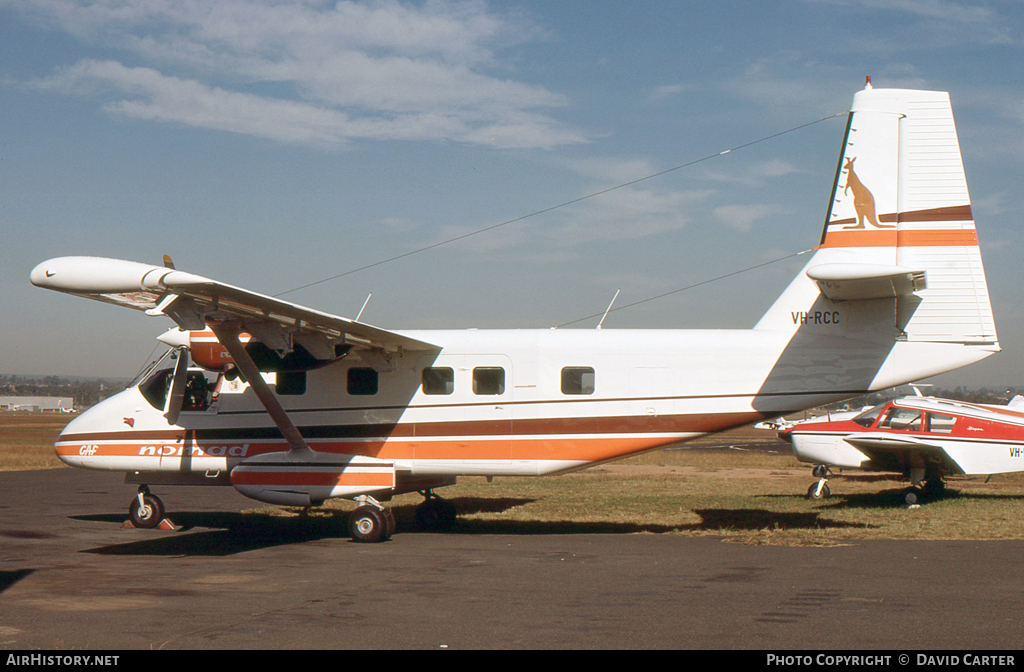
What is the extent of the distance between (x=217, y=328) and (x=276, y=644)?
5.72 m

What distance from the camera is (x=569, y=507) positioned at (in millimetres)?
17344

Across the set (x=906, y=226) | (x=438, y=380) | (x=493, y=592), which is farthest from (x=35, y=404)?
(x=906, y=226)

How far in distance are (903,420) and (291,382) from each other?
1261cm

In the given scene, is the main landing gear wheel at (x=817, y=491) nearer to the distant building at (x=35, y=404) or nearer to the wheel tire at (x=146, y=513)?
the wheel tire at (x=146, y=513)

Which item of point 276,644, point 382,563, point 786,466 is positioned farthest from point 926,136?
point 786,466

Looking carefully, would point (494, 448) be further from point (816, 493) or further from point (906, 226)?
point (816, 493)

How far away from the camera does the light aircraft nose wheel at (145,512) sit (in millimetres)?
13836

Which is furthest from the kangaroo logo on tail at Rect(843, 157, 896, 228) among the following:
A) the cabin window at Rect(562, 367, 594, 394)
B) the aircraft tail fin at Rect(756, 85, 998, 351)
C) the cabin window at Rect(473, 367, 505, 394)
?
the cabin window at Rect(473, 367, 505, 394)

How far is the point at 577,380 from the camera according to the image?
12688mm

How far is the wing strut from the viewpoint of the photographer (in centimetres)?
1117

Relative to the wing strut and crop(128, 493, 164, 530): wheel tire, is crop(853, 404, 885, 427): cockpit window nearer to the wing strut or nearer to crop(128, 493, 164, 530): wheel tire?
the wing strut

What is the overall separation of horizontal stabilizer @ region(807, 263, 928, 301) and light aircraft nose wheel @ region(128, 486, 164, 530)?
1086 cm

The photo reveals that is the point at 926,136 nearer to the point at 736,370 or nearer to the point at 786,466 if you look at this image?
the point at 736,370

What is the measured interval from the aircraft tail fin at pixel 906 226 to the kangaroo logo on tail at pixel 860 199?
14 mm
